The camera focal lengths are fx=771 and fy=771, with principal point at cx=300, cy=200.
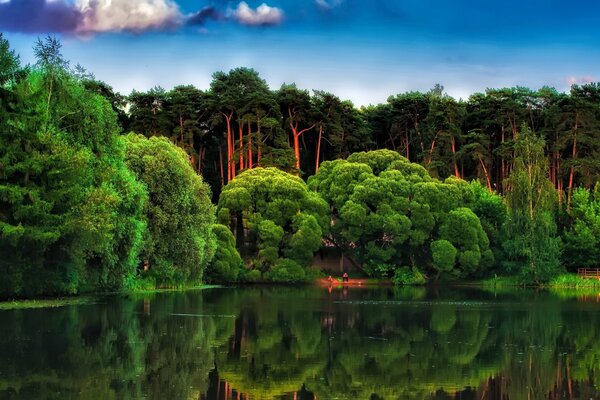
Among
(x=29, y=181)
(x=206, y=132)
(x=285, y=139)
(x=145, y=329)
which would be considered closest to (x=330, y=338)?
(x=145, y=329)

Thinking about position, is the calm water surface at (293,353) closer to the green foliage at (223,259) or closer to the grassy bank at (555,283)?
the green foliage at (223,259)

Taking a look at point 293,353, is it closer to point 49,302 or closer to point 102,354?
point 102,354

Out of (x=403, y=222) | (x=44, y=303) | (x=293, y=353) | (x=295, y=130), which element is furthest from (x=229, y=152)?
(x=293, y=353)

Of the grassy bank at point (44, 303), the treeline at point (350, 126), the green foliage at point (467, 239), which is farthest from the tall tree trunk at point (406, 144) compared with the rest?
the grassy bank at point (44, 303)

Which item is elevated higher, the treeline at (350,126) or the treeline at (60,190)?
the treeline at (350,126)

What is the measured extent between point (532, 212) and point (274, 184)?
22930 millimetres

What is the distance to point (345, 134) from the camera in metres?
91.1

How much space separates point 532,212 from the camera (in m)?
67.2

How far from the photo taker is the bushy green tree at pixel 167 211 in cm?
5203

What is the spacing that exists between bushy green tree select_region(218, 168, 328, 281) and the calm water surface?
31.7 metres

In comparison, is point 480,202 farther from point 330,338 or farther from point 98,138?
point 330,338

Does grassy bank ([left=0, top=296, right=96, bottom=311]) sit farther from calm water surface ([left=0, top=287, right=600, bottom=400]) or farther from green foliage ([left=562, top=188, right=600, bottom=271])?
green foliage ([left=562, top=188, right=600, bottom=271])

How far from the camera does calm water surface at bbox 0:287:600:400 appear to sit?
51.8 ft

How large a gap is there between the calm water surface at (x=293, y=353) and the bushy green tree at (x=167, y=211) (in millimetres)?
15065
